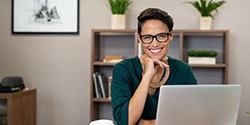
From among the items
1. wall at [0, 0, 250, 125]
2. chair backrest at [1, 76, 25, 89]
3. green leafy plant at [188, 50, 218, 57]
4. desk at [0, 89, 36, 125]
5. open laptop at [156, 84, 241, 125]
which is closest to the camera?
open laptop at [156, 84, 241, 125]

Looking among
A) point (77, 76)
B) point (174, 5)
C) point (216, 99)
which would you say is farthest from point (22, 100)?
point (216, 99)

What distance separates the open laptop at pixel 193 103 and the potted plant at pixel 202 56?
2.34m

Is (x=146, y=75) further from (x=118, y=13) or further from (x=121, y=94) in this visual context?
(x=118, y=13)

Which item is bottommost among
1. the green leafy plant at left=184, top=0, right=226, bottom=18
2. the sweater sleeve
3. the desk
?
the desk

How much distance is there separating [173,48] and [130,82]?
2400mm

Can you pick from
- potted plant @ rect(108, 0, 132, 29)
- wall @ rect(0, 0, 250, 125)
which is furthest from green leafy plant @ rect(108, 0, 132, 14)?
wall @ rect(0, 0, 250, 125)

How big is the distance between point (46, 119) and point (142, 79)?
2.85 metres

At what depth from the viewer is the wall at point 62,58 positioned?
142 inches

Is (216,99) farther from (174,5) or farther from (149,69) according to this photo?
(174,5)

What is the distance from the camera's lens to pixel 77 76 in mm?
3738

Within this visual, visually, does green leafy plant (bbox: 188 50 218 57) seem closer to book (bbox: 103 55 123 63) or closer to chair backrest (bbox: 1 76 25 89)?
book (bbox: 103 55 123 63)

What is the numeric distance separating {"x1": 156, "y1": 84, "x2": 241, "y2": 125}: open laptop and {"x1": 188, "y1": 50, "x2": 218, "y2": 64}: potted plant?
234 centimetres

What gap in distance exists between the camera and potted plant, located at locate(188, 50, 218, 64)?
3312 millimetres

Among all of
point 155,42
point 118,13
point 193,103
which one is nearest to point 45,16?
point 118,13
